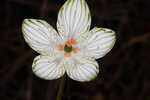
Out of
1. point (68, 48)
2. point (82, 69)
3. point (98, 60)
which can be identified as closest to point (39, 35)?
point (68, 48)

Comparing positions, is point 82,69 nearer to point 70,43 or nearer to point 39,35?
point 70,43

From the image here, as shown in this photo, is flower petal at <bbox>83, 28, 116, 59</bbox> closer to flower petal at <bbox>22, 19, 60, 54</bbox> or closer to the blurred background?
flower petal at <bbox>22, 19, 60, 54</bbox>

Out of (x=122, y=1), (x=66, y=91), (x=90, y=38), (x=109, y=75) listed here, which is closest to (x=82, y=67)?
(x=90, y=38)

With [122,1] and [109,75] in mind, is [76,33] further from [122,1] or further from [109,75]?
[122,1]

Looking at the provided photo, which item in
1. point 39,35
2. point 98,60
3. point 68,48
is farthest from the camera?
point 98,60

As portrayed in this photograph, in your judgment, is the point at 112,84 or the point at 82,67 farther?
the point at 112,84

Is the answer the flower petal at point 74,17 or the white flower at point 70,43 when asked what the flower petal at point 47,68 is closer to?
the white flower at point 70,43
